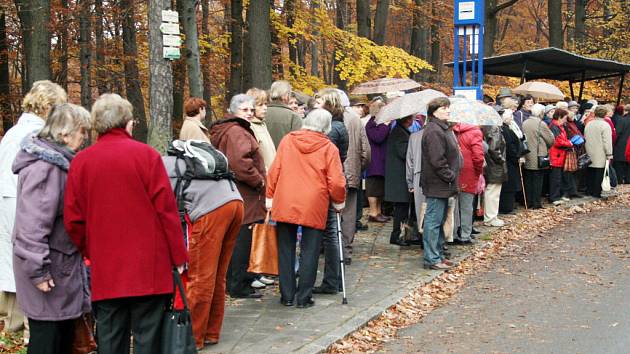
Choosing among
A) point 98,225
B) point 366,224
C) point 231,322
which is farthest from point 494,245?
point 98,225

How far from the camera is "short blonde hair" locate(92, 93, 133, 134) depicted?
16.2 ft

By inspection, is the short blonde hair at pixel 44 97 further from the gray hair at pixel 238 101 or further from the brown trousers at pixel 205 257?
the gray hair at pixel 238 101

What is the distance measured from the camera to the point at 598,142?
17266 mm

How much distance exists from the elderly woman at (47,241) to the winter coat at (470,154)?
7.42 m

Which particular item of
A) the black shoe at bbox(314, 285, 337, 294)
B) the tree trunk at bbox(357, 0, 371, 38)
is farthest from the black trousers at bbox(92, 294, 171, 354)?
the tree trunk at bbox(357, 0, 371, 38)

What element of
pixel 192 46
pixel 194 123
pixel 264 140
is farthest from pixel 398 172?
pixel 192 46

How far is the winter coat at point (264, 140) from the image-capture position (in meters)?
8.73

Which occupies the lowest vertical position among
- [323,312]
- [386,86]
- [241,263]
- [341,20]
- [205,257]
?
[323,312]

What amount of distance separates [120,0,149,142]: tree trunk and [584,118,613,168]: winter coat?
11771mm

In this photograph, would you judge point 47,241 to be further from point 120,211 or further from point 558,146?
point 558,146

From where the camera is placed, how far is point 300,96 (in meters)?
13.2

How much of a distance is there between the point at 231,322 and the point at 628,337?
11.7 ft

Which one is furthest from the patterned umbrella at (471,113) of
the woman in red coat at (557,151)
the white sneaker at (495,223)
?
the woman in red coat at (557,151)

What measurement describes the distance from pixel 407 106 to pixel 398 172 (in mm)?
1039
